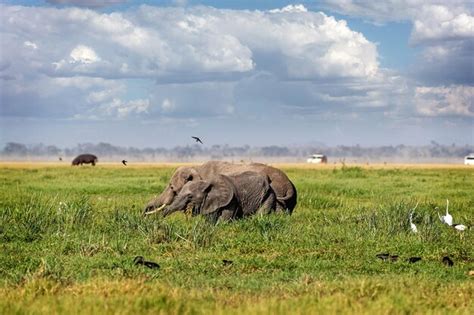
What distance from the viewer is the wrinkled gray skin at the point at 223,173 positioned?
18.4 meters

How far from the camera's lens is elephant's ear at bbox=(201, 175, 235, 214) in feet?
55.3

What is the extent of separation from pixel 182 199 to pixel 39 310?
952cm

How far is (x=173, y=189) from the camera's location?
18484mm

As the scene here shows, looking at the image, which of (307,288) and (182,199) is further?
(182,199)

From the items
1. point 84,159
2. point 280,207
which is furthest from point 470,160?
point 280,207

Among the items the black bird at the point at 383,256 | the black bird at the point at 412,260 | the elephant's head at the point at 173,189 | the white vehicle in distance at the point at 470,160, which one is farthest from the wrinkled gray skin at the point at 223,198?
the white vehicle in distance at the point at 470,160

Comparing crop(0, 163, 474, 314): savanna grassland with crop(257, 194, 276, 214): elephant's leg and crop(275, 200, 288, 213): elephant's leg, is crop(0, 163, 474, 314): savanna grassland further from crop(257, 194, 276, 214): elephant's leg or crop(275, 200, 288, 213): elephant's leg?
crop(257, 194, 276, 214): elephant's leg

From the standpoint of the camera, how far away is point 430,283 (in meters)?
10.0

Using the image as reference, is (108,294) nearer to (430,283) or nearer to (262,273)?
(262,273)

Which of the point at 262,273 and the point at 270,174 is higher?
the point at 270,174

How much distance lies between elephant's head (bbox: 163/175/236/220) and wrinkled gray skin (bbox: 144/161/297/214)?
1.11 m

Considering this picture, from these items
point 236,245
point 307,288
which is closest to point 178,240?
point 236,245

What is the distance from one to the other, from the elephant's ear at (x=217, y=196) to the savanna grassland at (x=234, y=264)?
601 millimetres

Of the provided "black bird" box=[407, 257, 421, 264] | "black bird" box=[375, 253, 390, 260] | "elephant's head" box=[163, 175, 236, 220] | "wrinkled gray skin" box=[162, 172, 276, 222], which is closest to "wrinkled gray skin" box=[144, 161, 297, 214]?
"wrinkled gray skin" box=[162, 172, 276, 222]
